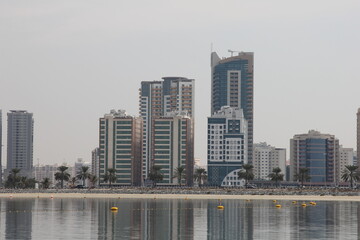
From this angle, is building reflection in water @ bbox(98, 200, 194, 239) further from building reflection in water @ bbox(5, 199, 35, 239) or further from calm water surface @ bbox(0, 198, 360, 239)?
building reflection in water @ bbox(5, 199, 35, 239)

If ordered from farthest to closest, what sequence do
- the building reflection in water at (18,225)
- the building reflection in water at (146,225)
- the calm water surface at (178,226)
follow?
the calm water surface at (178,226) → the building reflection in water at (146,225) → the building reflection in water at (18,225)

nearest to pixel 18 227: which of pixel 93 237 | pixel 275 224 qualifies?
pixel 93 237

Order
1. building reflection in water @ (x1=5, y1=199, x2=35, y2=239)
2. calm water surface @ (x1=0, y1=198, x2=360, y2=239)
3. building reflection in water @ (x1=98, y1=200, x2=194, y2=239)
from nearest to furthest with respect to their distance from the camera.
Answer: building reflection in water @ (x1=5, y1=199, x2=35, y2=239), building reflection in water @ (x1=98, y1=200, x2=194, y2=239), calm water surface @ (x1=0, y1=198, x2=360, y2=239)

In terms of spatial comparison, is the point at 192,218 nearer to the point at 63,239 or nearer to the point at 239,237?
the point at 239,237

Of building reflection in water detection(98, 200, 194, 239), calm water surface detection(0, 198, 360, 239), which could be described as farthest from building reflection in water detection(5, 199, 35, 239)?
building reflection in water detection(98, 200, 194, 239)

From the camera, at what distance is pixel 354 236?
110 metres

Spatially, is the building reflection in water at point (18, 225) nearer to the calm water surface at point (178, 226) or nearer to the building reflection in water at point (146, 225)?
the calm water surface at point (178, 226)

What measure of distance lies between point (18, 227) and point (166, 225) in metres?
26.1

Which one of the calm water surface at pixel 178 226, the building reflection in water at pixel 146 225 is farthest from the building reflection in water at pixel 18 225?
the building reflection in water at pixel 146 225

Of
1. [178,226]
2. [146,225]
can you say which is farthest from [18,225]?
[178,226]

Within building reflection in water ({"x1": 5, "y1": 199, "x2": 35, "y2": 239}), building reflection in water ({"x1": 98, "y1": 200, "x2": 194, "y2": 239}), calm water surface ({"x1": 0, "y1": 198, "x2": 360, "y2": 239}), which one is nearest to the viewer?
building reflection in water ({"x1": 5, "y1": 199, "x2": 35, "y2": 239})

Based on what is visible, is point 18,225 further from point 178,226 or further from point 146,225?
point 178,226

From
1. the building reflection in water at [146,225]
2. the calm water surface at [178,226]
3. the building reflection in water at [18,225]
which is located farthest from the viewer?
the calm water surface at [178,226]

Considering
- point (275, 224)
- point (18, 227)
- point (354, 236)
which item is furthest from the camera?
point (275, 224)
